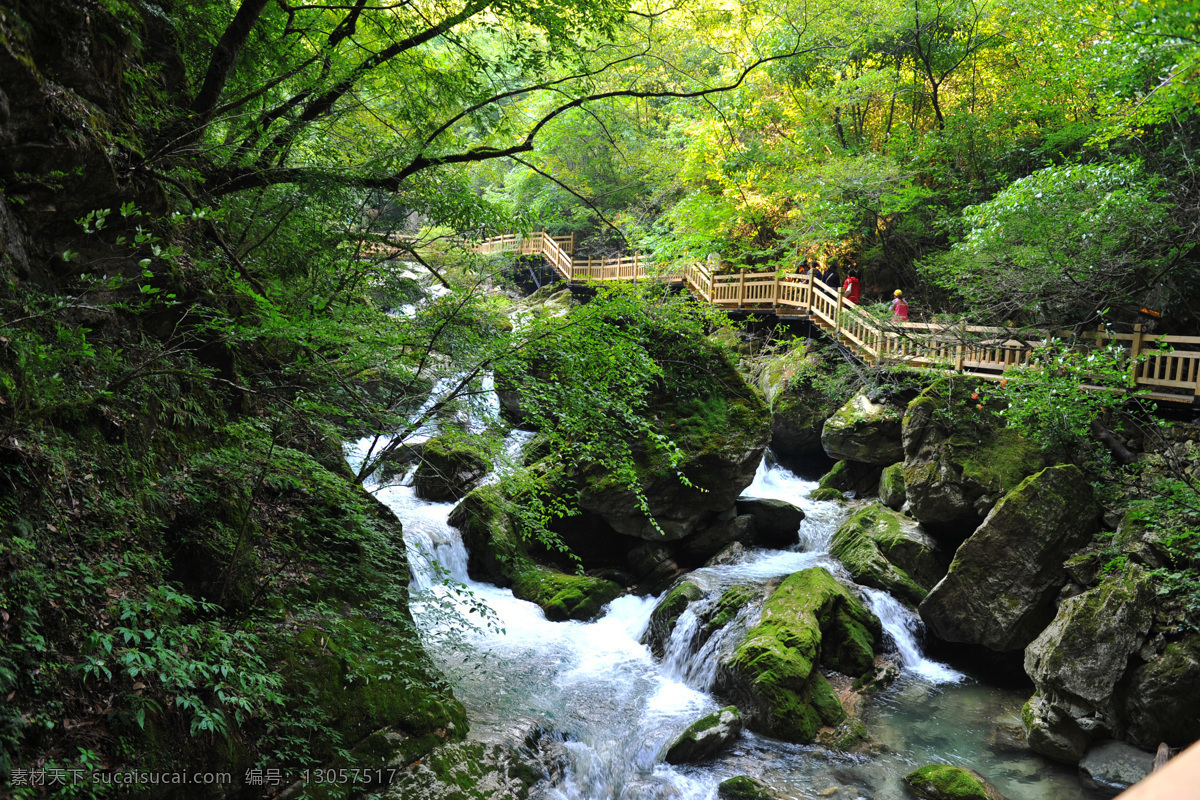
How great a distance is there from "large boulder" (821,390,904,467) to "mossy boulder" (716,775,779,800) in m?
8.91

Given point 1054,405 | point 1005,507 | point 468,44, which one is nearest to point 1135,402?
point 1054,405

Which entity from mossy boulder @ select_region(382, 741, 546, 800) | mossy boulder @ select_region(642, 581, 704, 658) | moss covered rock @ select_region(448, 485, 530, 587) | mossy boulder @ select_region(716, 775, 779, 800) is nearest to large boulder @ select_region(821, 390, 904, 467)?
mossy boulder @ select_region(642, 581, 704, 658)

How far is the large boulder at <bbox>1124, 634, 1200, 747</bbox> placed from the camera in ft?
23.1

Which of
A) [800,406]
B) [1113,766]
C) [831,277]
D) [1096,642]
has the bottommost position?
[1113,766]

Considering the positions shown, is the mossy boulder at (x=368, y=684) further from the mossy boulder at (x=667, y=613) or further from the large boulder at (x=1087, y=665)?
the large boulder at (x=1087, y=665)

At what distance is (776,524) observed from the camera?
12.4 m

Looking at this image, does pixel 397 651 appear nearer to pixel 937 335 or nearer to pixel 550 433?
pixel 550 433

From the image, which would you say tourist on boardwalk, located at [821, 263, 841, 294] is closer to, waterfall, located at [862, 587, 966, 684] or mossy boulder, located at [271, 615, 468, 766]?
waterfall, located at [862, 587, 966, 684]

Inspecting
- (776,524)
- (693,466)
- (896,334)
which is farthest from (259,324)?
(896,334)

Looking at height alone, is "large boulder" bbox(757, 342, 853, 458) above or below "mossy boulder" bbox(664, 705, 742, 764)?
above

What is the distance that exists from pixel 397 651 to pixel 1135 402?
11289mm

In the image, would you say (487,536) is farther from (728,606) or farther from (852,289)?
(852,289)

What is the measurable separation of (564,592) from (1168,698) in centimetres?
755

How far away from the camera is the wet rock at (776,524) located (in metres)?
12.4
